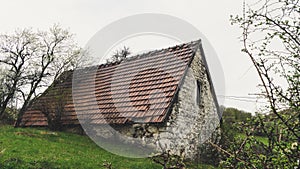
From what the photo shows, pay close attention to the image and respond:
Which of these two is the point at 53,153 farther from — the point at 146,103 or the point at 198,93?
A: the point at 198,93

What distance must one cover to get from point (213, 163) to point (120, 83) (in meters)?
5.64

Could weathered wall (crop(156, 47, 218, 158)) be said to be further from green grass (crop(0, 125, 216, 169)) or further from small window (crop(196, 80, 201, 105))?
green grass (crop(0, 125, 216, 169))

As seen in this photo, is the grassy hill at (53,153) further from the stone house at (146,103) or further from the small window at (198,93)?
the small window at (198,93)

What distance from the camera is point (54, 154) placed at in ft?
32.0

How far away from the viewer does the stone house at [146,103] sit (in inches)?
471

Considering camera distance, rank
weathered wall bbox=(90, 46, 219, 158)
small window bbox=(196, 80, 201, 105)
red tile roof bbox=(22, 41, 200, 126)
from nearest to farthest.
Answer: weathered wall bbox=(90, 46, 219, 158)
red tile roof bbox=(22, 41, 200, 126)
small window bbox=(196, 80, 201, 105)

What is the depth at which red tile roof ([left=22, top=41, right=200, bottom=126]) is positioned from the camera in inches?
490

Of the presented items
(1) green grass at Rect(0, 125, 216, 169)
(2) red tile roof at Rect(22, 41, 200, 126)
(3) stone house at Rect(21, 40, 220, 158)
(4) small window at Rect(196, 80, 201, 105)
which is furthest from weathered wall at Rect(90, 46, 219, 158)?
(1) green grass at Rect(0, 125, 216, 169)

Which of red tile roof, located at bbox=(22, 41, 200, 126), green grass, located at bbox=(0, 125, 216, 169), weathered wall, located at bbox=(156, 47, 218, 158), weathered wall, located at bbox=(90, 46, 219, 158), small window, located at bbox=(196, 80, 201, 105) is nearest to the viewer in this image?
green grass, located at bbox=(0, 125, 216, 169)

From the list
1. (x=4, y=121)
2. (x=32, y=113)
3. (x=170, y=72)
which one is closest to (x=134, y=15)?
(x=170, y=72)

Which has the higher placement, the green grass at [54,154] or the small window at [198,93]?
the small window at [198,93]

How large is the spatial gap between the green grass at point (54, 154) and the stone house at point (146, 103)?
0.92m

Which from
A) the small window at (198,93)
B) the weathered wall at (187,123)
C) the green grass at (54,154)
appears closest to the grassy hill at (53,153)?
the green grass at (54,154)

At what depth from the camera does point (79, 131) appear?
47.6 feet
